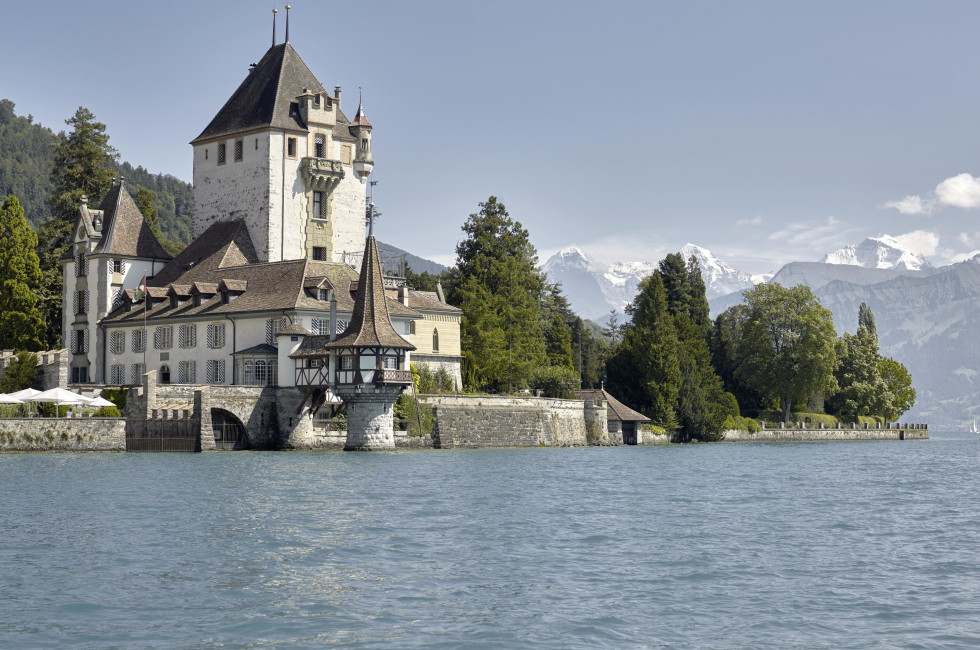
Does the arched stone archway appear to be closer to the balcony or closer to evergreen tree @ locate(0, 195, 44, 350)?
evergreen tree @ locate(0, 195, 44, 350)

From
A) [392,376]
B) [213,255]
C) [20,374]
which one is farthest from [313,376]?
[213,255]

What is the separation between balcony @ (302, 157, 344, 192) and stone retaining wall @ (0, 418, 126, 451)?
2443 centimetres

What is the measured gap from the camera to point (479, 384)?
82.9 m

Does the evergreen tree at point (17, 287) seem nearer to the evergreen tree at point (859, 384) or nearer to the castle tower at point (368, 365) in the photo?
the castle tower at point (368, 365)

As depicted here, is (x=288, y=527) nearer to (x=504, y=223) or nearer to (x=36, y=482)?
(x=36, y=482)

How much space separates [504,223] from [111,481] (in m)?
58.9

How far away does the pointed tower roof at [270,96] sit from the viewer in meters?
76.6

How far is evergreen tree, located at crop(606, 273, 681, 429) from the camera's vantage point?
9031cm

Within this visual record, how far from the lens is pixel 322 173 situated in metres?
77.2

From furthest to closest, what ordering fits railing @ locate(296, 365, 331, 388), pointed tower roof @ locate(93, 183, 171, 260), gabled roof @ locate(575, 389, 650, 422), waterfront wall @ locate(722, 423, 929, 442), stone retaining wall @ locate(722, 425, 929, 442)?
1. waterfront wall @ locate(722, 423, 929, 442)
2. stone retaining wall @ locate(722, 425, 929, 442)
3. gabled roof @ locate(575, 389, 650, 422)
4. pointed tower roof @ locate(93, 183, 171, 260)
5. railing @ locate(296, 365, 331, 388)

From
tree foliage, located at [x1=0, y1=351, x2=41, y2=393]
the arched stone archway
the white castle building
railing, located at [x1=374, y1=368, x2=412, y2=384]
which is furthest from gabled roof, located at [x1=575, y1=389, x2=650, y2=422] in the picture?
tree foliage, located at [x1=0, y1=351, x2=41, y2=393]

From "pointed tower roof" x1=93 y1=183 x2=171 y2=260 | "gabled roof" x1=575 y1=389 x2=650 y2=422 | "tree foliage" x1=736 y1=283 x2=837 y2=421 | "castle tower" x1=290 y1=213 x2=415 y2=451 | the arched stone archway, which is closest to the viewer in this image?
"castle tower" x1=290 y1=213 x2=415 y2=451

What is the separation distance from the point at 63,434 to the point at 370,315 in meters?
15.7

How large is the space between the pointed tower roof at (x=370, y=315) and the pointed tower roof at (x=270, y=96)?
710 inches
